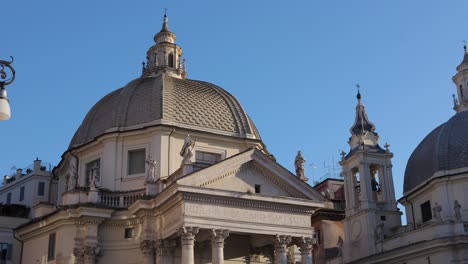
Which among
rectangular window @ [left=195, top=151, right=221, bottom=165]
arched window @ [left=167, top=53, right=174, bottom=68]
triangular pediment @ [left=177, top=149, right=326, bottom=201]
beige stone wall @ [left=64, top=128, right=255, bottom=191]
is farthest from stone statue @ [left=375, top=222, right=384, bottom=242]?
arched window @ [left=167, top=53, right=174, bottom=68]

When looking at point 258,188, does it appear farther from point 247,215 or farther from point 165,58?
point 165,58

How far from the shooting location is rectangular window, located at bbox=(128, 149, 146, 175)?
36062 millimetres

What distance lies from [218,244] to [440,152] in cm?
2465

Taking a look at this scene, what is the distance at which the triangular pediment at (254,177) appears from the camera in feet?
103

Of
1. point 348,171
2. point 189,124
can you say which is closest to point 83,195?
point 189,124

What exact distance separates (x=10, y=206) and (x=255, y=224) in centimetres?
2156

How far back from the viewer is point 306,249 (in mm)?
32375

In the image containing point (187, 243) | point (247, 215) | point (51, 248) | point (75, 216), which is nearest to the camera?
point (187, 243)

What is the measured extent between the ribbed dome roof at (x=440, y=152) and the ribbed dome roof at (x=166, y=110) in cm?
1609

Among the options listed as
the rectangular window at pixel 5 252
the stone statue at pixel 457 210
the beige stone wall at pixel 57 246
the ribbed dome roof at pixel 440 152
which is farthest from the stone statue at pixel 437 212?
the rectangular window at pixel 5 252

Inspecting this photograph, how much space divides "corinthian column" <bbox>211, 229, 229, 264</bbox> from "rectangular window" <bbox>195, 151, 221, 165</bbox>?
6427 millimetres

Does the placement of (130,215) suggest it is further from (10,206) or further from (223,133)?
(10,206)

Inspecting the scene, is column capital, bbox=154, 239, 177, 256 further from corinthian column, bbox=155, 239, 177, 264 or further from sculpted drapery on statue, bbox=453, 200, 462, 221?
sculpted drapery on statue, bbox=453, 200, 462, 221

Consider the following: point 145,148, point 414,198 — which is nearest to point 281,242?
point 145,148
